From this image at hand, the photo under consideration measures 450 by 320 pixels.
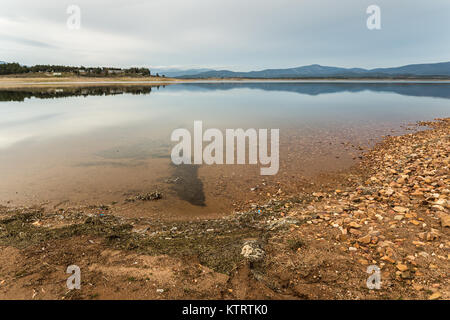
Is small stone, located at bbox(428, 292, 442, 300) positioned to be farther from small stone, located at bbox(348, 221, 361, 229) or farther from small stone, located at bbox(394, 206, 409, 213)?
small stone, located at bbox(394, 206, 409, 213)

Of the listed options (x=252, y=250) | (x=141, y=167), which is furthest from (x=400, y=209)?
(x=141, y=167)

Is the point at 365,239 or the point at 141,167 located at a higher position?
the point at 141,167

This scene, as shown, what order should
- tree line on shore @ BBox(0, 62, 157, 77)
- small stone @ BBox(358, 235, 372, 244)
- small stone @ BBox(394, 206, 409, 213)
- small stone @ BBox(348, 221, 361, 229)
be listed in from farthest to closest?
1. tree line on shore @ BBox(0, 62, 157, 77)
2. small stone @ BBox(394, 206, 409, 213)
3. small stone @ BBox(348, 221, 361, 229)
4. small stone @ BBox(358, 235, 372, 244)

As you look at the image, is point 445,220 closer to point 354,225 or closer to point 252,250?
point 354,225

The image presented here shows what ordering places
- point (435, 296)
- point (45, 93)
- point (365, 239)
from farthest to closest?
point (45, 93)
point (365, 239)
point (435, 296)

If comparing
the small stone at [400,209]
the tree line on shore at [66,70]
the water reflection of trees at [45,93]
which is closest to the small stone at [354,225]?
the small stone at [400,209]

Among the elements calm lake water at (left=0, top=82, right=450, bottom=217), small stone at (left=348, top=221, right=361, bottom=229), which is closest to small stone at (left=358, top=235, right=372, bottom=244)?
small stone at (left=348, top=221, right=361, bottom=229)

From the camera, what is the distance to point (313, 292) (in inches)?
189

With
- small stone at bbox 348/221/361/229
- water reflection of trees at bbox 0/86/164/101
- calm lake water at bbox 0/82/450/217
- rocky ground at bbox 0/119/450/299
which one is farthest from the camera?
water reflection of trees at bbox 0/86/164/101

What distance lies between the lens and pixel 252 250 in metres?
6.14

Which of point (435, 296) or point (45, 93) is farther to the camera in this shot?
point (45, 93)

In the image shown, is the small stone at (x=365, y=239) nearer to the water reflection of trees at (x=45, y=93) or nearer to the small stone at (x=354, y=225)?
the small stone at (x=354, y=225)

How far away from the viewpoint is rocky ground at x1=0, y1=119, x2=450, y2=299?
4.91 m
